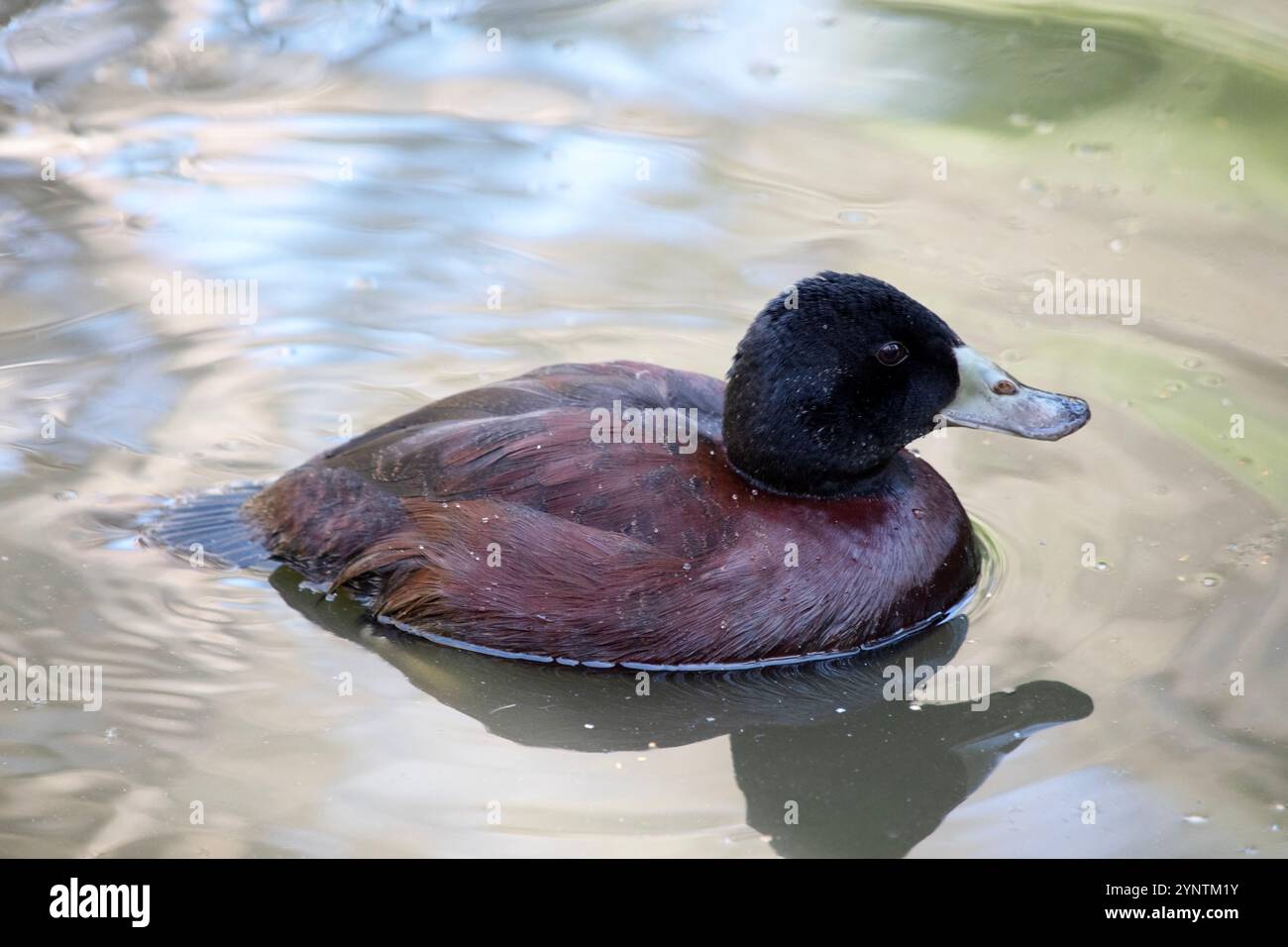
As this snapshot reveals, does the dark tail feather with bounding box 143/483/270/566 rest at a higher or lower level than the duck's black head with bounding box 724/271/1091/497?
lower

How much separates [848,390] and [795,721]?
1.00 metres

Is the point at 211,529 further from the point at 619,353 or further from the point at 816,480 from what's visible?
the point at 816,480

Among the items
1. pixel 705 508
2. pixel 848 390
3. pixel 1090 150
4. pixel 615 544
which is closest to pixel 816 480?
pixel 848 390

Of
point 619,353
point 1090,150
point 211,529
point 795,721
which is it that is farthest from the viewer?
point 1090,150

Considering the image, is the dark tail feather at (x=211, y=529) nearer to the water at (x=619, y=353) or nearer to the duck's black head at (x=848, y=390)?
the water at (x=619, y=353)

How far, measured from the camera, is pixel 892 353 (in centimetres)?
492

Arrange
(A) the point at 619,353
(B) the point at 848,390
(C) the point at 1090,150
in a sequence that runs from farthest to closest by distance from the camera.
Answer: (C) the point at 1090,150, (A) the point at 619,353, (B) the point at 848,390

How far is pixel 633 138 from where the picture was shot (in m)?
8.02

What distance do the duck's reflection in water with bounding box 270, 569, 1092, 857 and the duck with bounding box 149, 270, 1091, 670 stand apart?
0.07 meters

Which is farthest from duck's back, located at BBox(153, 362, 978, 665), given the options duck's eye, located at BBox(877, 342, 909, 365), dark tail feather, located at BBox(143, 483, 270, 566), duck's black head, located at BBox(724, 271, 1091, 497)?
duck's eye, located at BBox(877, 342, 909, 365)

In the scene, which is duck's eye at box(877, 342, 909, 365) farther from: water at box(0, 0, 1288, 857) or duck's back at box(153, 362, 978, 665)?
water at box(0, 0, 1288, 857)

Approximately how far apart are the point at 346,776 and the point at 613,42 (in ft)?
18.1

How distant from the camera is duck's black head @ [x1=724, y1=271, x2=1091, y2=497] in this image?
16.0 ft

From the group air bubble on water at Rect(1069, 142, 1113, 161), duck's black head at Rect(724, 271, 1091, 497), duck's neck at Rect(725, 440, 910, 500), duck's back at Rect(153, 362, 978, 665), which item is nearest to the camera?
duck's back at Rect(153, 362, 978, 665)
